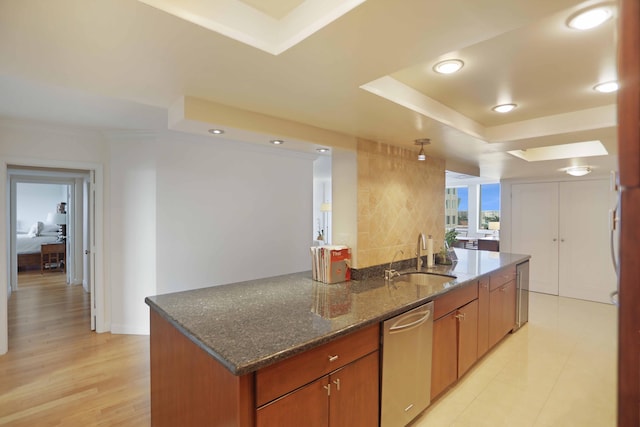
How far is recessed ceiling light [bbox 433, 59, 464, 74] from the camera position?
165 centimetres

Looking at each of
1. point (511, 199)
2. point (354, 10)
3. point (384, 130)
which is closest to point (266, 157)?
point (384, 130)

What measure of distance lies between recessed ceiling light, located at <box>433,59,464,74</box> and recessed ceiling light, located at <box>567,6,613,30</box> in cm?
47

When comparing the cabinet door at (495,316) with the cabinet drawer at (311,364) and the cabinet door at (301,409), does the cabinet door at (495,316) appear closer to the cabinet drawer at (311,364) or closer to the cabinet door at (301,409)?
the cabinet drawer at (311,364)

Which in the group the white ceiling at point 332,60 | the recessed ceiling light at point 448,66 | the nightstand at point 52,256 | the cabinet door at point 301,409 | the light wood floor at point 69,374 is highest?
the recessed ceiling light at point 448,66

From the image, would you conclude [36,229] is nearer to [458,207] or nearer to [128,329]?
[128,329]

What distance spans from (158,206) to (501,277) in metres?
3.83

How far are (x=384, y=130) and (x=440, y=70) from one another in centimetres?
76

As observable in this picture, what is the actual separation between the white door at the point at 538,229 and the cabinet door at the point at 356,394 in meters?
5.20

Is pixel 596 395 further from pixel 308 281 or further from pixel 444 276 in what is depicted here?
pixel 308 281

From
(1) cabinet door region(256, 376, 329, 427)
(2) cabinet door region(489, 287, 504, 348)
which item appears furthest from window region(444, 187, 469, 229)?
(1) cabinet door region(256, 376, 329, 427)

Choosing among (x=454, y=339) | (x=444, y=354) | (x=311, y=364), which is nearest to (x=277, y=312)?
(x=311, y=364)

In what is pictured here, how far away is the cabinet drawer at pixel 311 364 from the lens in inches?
50.6

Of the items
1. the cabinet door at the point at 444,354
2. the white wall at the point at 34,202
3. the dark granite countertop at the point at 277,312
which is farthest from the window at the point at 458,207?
the white wall at the point at 34,202

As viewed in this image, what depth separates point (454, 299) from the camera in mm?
2486
